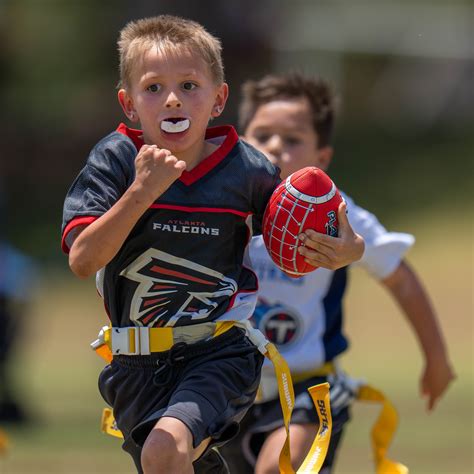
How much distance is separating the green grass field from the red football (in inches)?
170

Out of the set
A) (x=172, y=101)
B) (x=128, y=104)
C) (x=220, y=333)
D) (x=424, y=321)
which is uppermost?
(x=172, y=101)

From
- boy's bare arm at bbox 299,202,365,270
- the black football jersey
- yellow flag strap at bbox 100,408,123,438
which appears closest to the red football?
boy's bare arm at bbox 299,202,365,270

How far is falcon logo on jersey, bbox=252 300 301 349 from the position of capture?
19.0 feet

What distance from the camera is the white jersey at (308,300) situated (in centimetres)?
579

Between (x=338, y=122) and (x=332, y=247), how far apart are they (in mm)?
19964

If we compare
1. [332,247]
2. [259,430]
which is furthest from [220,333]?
[259,430]

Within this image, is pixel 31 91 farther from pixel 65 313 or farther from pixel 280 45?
pixel 65 313

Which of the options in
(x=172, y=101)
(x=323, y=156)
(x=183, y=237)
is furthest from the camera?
(x=323, y=156)

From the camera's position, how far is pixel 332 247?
4.48 metres

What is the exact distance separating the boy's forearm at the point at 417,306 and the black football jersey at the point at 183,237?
57.3 inches

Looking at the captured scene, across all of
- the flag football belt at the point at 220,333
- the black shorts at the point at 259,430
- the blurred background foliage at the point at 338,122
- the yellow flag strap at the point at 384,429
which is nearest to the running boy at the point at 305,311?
the black shorts at the point at 259,430

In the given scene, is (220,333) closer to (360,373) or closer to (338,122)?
(360,373)

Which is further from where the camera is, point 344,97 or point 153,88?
point 344,97

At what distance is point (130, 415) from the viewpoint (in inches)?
181
